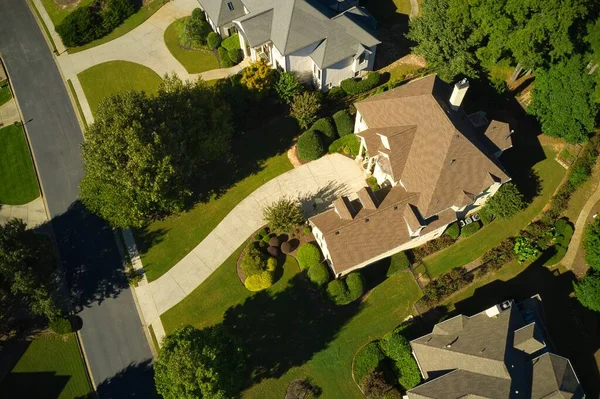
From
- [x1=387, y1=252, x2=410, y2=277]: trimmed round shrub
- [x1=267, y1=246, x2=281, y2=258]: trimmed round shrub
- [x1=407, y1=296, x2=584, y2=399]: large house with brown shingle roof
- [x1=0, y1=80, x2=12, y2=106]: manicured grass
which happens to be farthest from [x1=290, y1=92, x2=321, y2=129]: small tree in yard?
[x1=0, y1=80, x2=12, y2=106]: manicured grass

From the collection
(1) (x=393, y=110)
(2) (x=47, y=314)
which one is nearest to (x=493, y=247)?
(1) (x=393, y=110)

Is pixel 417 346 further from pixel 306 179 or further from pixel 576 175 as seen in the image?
pixel 576 175

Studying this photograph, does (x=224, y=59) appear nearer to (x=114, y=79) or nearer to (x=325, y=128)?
(x=114, y=79)

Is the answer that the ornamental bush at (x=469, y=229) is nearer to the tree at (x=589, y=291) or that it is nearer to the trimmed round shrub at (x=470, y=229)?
the trimmed round shrub at (x=470, y=229)

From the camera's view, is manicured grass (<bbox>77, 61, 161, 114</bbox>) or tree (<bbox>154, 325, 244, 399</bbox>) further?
manicured grass (<bbox>77, 61, 161, 114</bbox>)

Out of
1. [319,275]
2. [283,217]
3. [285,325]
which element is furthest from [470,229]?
[285,325]

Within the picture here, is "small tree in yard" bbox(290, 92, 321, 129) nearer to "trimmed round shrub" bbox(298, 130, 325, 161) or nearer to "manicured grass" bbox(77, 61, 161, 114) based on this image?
"trimmed round shrub" bbox(298, 130, 325, 161)
